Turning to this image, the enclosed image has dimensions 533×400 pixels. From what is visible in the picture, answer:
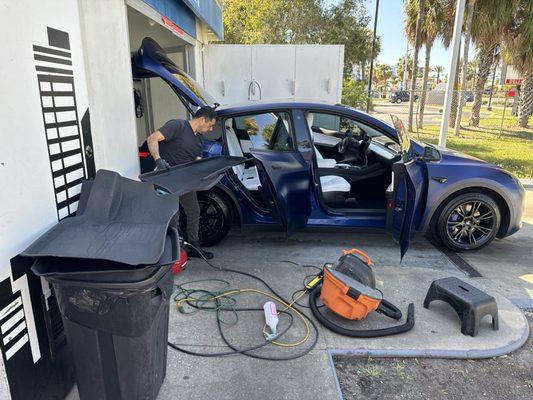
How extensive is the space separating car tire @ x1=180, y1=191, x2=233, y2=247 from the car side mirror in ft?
6.95

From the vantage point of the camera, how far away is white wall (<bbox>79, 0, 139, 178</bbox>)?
115 inches

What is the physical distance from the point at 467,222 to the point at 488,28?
1272 centimetres

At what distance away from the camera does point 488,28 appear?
14016 mm

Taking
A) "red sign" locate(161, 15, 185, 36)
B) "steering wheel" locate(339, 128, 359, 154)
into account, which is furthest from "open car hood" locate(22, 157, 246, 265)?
"red sign" locate(161, 15, 185, 36)

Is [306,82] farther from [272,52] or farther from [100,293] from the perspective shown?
[100,293]

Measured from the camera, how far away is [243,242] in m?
4.80

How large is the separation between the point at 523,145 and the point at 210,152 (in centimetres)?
1212

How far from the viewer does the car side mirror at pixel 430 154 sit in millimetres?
4108

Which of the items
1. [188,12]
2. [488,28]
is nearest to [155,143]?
[188,12]

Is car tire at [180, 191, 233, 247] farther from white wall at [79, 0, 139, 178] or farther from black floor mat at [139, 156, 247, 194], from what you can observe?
white wall at [79, 0, 139, 178]

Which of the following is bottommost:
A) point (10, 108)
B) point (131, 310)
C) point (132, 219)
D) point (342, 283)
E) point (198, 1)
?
point (342, 283)

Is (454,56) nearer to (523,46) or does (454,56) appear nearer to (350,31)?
(523,46)

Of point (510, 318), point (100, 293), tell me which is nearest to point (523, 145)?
point (510, 318)

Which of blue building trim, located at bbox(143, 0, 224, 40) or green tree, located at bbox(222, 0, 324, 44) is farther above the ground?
green tree, located at bbox(222, 0, 324, 44)
